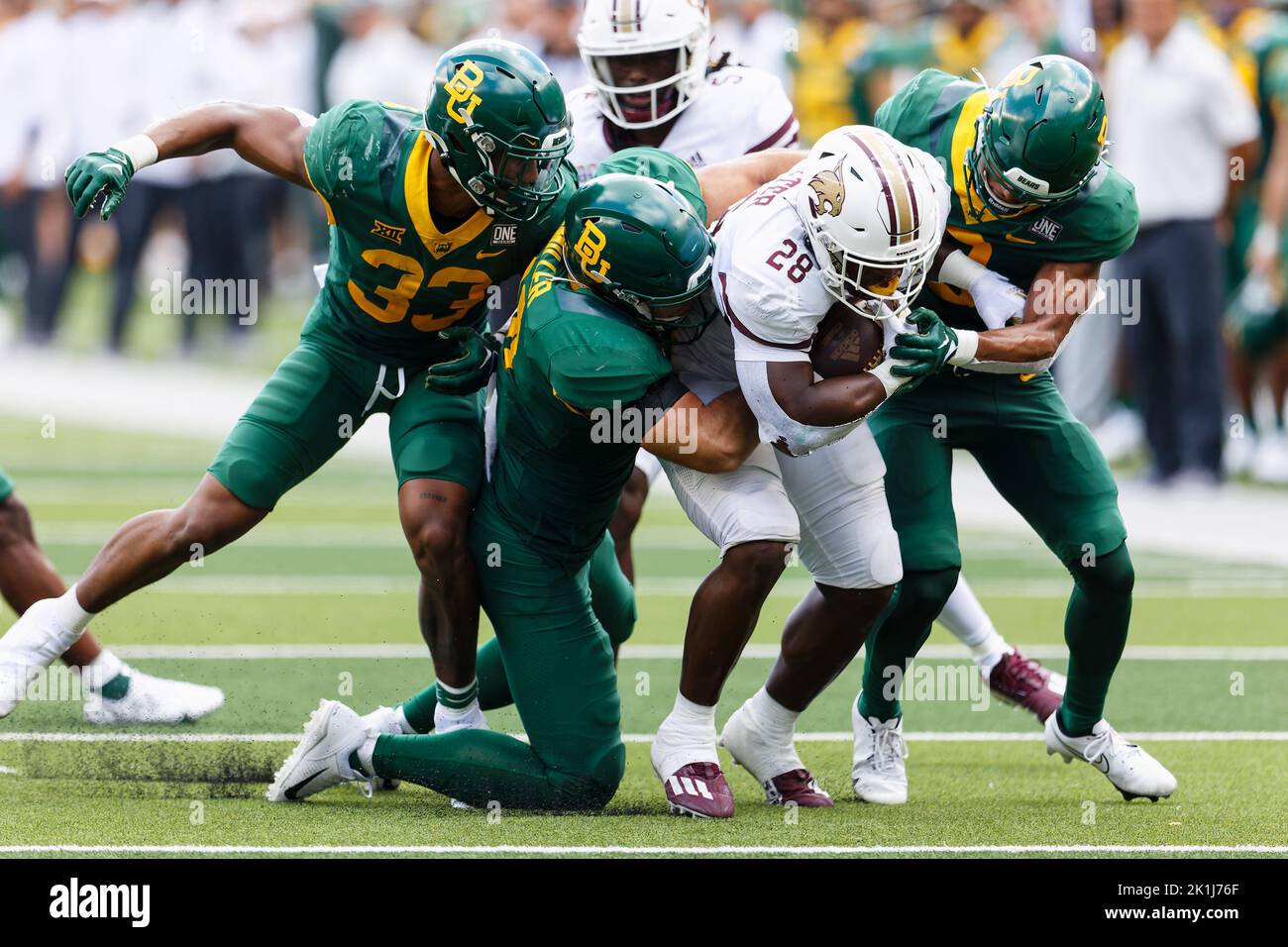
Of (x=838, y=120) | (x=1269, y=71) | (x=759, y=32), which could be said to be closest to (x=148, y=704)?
(x=1269, y=71)

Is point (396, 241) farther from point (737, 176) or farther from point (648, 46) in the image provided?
point (648, 46)

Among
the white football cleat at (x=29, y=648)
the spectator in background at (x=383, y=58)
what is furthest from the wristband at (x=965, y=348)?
the spectator in background at (x=383, y=58)

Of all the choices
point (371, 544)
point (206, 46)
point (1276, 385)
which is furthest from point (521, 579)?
point (206, 46)

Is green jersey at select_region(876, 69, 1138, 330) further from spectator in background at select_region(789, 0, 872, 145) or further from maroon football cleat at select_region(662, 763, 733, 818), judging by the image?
spectator in background at select_region(789, 0, 872, 145)

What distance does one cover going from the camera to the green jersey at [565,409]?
4.51 metres

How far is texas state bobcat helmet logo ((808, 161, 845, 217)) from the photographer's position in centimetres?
449

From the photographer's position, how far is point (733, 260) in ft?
15.0

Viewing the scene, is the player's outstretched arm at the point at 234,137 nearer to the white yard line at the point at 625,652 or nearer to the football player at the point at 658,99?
the football player at the point at 658,99

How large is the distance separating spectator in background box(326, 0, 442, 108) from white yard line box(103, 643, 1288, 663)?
980 cm

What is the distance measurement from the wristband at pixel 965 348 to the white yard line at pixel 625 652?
2440mm

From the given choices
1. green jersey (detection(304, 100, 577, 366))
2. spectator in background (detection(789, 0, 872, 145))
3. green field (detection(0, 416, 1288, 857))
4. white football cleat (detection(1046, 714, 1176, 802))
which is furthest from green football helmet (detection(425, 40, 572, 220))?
spectator in background (detection(789, 0, 872, 145))

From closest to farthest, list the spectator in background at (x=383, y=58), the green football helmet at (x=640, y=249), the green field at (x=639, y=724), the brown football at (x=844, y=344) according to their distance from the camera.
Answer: the green football helmet at (x=640, y=249) < the green field at (x=639, y=724) < the brown football at (x=844, y=344) < the spectator in background at (x=383, y=58)
